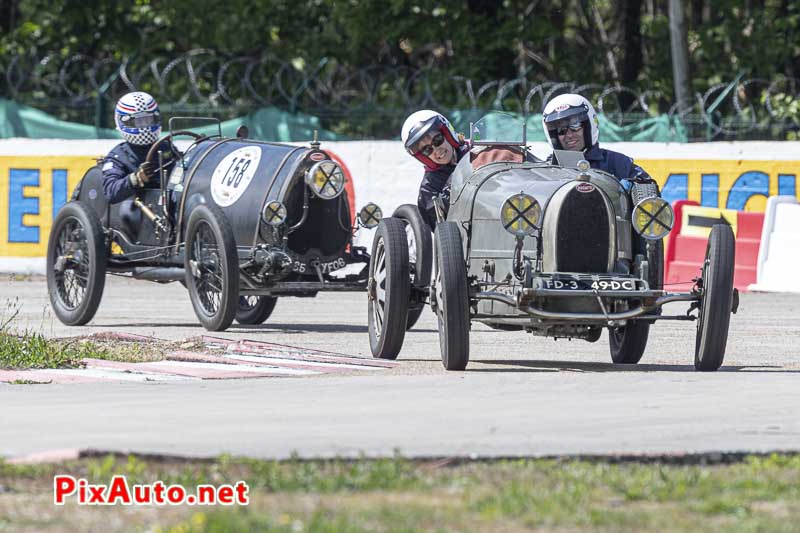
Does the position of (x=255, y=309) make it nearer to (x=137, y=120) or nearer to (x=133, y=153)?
(x=133, y=153)

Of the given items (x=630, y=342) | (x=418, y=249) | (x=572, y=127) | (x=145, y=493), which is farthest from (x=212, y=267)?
(x=145, y=493)

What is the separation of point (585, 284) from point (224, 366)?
2247 millimetres

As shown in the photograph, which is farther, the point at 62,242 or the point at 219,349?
the point at 62,242

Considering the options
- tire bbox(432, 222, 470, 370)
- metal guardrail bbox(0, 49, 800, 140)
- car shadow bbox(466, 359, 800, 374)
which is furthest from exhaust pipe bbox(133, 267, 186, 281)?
metal guardrail bbox(0, 49, 800, 140)

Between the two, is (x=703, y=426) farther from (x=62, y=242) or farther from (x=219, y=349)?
(x=62, y=242)

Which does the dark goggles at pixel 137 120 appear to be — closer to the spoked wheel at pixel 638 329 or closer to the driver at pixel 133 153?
the driver at pixel 133 153

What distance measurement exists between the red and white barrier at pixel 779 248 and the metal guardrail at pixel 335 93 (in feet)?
5.10

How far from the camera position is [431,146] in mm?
11797

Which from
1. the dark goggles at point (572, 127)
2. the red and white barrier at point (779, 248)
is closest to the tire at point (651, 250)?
the dark goggles at point (572, 127)

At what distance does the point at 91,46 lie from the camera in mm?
29875

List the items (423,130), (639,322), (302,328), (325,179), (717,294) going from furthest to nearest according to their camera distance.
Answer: (302,328) < (325,179) < (423,130) < (639,322) < (717,294)

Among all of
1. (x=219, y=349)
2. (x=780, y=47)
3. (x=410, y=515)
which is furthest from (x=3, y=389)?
(x=780, y=47)

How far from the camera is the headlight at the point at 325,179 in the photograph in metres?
13.9

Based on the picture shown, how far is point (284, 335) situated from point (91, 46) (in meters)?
17.5
